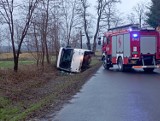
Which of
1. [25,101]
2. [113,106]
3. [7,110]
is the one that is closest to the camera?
[7,110]

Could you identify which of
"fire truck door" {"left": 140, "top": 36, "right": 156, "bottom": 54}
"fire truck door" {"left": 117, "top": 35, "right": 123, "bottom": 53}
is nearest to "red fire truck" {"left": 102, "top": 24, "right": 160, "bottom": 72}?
"fire truck door" {"left": 140, "top": 36, "right": 156, "bottom": 54}

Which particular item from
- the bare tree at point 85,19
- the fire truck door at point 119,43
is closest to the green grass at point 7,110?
the fire truck door at point 119,43

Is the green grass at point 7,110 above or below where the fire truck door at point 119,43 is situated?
below

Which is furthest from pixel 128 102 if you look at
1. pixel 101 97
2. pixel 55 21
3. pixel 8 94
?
pixel 55 21

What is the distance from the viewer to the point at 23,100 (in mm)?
13898

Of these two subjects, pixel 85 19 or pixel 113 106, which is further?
pixel 85 19

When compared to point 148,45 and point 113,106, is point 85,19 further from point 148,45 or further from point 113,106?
point 113,106

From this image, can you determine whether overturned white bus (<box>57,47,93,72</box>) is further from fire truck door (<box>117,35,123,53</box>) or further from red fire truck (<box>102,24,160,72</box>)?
red fire truck (<box>102,24,160,72</box>)

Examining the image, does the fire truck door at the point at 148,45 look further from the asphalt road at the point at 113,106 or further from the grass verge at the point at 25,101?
the asphalt road at the point at 113,106

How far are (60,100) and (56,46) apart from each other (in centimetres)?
2407

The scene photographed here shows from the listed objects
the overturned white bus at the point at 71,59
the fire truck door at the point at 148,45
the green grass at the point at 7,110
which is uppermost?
the fire truck door at the point at 148,45

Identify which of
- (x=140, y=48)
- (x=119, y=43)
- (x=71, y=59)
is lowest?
(x=71, y=59)

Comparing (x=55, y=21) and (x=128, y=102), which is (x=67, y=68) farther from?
(x=128, y=102)

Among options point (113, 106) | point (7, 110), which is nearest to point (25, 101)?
point (7, 110)
